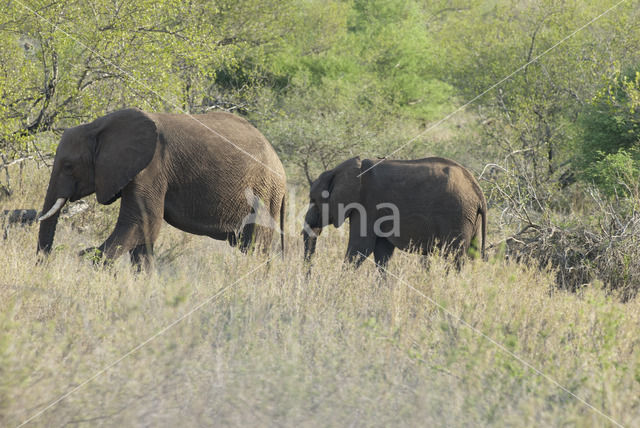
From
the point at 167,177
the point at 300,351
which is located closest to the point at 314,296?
the point at 300,351

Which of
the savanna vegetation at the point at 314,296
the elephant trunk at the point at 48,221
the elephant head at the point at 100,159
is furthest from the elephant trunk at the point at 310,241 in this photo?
the elephant trunk at the point at 48,221

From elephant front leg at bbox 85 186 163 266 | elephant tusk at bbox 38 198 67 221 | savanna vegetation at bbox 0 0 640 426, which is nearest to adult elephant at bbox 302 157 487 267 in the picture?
savanna vegetation at bbox 0 0 640 426

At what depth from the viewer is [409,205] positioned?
7.44 m

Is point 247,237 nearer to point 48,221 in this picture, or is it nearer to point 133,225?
point 133,225

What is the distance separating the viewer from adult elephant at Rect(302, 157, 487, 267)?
739 centimetres

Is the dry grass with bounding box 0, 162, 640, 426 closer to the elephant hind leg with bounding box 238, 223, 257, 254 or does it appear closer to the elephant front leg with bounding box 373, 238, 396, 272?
the elephant hind leg with bounding box 238, 223, 257, 254

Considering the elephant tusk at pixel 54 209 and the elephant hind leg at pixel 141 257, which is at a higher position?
the elephant tusk at pixel 54 209

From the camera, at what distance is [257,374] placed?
173 inches

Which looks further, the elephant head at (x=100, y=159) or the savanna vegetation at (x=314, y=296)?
the elephant head at (x=100, y=159)

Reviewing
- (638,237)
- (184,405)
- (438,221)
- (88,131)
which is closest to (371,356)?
(184,405)

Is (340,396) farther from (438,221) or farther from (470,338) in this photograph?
(438,221)

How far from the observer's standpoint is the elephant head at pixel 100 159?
254 inches

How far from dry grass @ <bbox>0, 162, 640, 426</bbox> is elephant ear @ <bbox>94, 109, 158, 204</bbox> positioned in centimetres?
88

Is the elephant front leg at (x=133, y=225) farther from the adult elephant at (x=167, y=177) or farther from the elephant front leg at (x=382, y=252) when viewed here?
the elephant front leg at (x=382, y=252)
